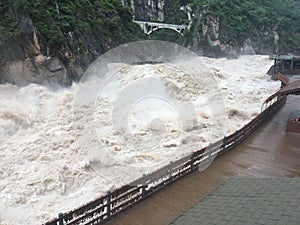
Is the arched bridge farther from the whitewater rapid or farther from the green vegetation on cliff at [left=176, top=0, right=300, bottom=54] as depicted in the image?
the whitewater rapid

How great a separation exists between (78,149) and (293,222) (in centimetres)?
1060

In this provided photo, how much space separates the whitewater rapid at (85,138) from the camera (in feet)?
33.6

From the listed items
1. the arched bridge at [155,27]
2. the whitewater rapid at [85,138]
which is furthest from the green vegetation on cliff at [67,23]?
the arched bridge at [155,27]

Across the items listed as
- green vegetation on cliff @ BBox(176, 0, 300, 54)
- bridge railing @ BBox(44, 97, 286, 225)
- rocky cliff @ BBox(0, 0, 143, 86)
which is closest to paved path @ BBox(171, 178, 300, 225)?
bridge railing @ BBox(44, 97, 286, 225)

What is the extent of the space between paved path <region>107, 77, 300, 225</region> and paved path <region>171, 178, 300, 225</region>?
1.28 metres

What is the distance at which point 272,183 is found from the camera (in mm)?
5910

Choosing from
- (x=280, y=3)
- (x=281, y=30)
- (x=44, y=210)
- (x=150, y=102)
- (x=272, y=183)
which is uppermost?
(x=280, y=3)

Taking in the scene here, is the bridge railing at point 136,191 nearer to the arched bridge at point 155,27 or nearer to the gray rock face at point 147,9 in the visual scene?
the arched bridge at point 155,27

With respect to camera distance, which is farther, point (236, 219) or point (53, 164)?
point (53, 164)

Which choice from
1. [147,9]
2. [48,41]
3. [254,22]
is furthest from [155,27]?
[48,41]

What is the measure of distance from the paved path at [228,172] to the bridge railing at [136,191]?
6.2 inches

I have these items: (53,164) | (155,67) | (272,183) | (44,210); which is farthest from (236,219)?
(155,67)

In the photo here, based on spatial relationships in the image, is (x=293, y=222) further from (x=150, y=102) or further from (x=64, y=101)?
(x=64, y=101)

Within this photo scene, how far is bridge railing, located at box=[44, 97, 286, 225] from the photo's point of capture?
19.6 feet
